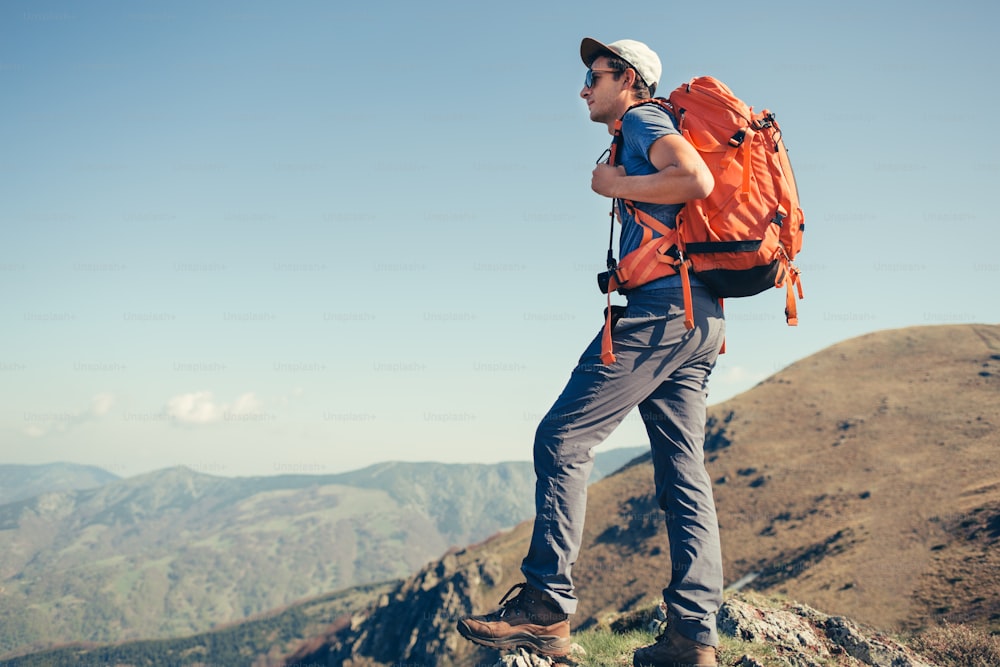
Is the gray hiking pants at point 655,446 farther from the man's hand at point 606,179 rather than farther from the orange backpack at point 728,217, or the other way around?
the man's hand at point 606,179

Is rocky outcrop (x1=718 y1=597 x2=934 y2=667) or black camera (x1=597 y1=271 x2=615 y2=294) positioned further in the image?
rocky outcrop (x1=718 y1=597 x2=934 y2=667)

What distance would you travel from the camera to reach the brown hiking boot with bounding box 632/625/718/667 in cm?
403

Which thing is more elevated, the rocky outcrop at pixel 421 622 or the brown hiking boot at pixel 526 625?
the brown hiking boot at pixel 526 625

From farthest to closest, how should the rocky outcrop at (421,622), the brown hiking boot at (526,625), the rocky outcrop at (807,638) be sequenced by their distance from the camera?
1. the rocky outcrop at (421,622)
2. the rocky outcrop at (807,638)
3. the brown hiking boot at (526,625)

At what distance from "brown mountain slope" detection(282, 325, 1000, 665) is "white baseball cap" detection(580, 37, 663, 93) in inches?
1506

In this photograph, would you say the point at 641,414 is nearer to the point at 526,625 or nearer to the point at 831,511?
the point at 526,625

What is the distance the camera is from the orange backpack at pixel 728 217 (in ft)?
12.4

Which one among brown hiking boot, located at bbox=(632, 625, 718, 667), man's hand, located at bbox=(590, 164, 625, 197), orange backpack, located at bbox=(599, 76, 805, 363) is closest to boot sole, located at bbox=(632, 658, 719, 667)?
brown hiking boot, located at bbox=(632, 625, 718, 667)

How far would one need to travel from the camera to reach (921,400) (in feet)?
305

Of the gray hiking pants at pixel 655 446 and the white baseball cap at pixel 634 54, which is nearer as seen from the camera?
the gray hiking pants at pixel 655 446

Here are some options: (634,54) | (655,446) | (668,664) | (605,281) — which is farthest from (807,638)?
(634,54)

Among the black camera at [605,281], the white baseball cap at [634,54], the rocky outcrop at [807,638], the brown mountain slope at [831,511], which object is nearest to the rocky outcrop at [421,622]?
the brown mountain slope at [831,511]

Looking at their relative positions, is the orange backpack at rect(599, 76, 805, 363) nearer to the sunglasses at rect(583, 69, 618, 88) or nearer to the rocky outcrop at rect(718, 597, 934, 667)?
the sunglasses at rect(583, 69, 618, 88)

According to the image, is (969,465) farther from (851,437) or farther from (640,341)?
(640,341)
